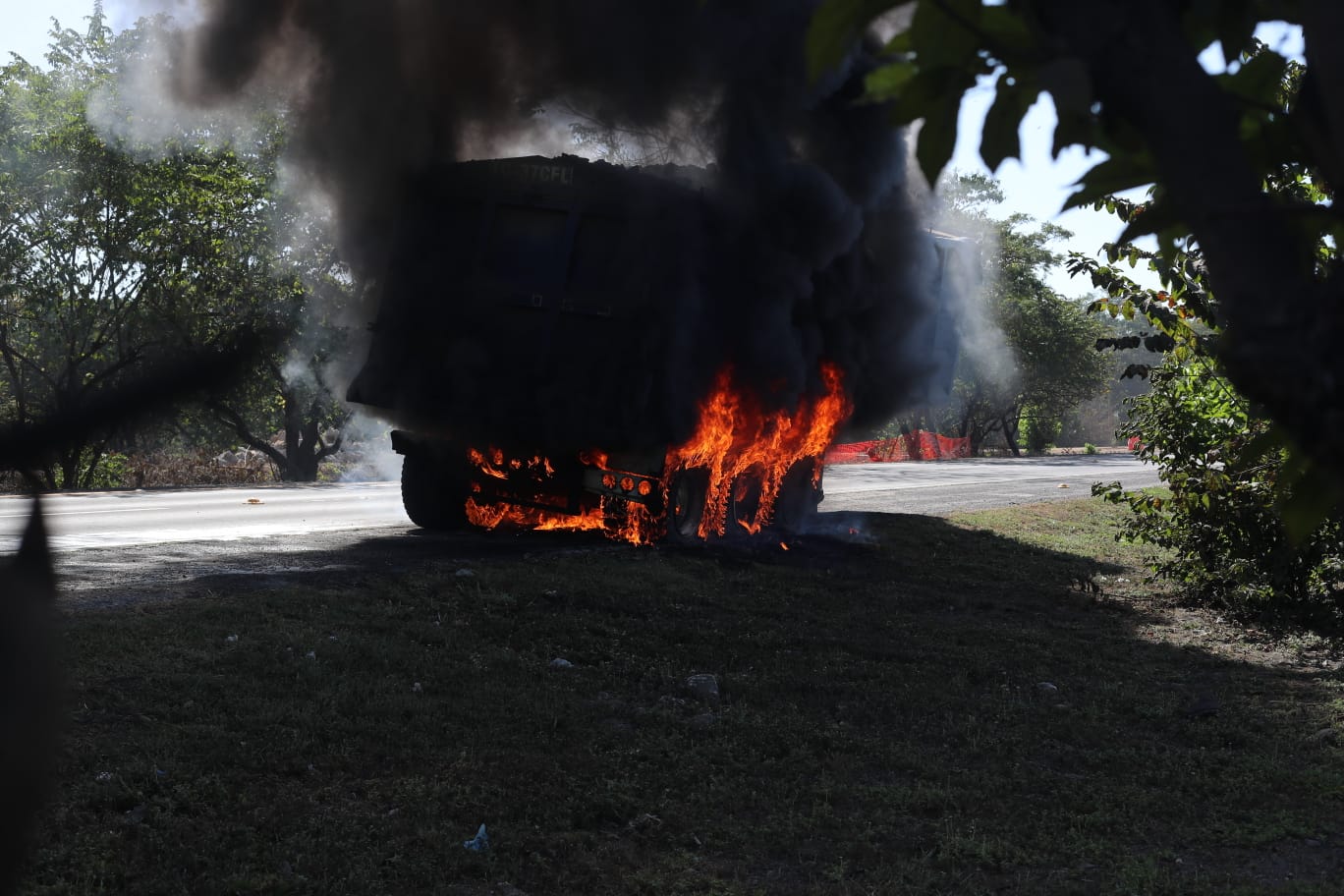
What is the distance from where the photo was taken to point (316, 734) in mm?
5094

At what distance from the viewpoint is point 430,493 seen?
12.0 meters

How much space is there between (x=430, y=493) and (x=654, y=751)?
7.05 m

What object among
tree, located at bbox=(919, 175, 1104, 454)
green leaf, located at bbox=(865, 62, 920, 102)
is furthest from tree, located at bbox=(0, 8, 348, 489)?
tree, located at bbox=(919, 175, 1104, 454)

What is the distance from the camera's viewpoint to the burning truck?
34.2 ft

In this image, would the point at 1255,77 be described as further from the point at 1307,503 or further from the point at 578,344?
the point at 578,344

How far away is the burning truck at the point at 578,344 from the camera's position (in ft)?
34.2

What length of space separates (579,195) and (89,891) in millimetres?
7703

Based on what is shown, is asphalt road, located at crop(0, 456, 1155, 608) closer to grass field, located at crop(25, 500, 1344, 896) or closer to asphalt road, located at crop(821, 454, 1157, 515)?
asphalt road, located at crop(821, 454, 1157, 515)

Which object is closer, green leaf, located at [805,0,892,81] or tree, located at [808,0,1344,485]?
tree, located at [808,0,1344,485]

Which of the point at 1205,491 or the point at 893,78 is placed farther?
the point at 1205,491

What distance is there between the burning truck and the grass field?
218 cm

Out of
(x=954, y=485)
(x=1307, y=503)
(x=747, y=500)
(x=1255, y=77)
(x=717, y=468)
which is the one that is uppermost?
(x=1255, y=77)

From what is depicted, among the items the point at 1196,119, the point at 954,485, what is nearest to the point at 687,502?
the point at 1196,119

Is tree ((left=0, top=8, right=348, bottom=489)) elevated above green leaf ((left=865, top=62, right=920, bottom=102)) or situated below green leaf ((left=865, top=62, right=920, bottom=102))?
above
